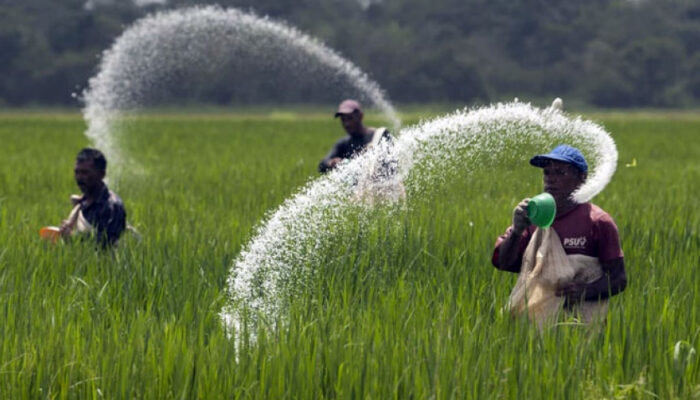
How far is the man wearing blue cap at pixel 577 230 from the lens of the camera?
4.23 metres

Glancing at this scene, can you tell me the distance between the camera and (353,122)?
7.88 m

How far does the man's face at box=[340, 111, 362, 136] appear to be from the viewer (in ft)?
25.7

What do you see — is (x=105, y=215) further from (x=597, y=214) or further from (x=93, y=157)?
(x=597, y=214)

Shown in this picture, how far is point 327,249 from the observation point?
6008 millimetres

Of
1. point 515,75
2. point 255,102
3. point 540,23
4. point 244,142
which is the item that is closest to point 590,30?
point 540,23

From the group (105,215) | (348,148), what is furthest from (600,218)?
(348,148)

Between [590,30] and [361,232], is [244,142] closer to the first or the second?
[361,232]

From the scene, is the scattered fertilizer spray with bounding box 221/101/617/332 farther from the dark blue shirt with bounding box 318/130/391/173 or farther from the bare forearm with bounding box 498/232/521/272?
the dark blue shirt with bounding box 318/130/391/173

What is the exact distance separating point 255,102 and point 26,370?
2645 inches

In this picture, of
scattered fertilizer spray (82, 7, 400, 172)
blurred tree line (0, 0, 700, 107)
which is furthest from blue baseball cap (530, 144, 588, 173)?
blurred tree line (0, 0, 700, 107)

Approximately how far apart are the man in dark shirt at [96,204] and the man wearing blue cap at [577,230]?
302cm

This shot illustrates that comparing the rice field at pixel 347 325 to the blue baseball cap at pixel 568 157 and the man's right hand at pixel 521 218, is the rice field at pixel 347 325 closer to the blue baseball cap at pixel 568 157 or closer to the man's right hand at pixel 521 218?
the man's right hand at pixel 521 218

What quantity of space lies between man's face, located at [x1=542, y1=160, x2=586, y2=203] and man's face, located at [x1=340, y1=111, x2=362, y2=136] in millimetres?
3652

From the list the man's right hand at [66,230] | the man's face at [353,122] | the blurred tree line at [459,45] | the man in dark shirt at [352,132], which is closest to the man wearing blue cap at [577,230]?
the man's right hand at [66,230]
